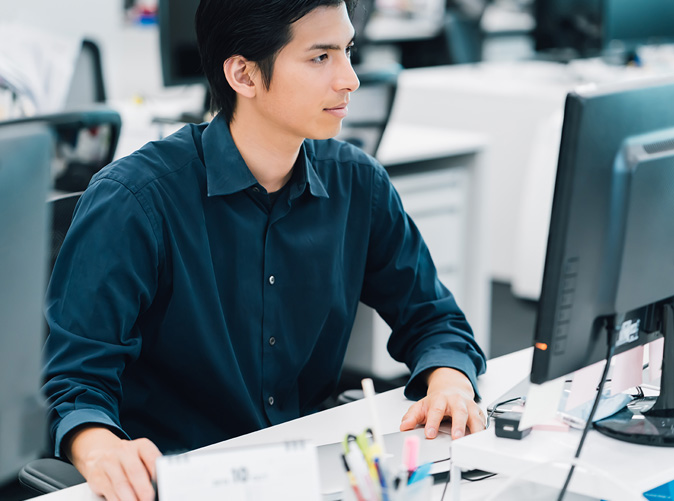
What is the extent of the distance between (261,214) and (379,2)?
219 inches

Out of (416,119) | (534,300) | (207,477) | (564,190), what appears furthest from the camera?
(416,119)

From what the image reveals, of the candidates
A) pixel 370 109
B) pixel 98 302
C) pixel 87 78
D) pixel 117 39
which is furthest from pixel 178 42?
pixel 117 39

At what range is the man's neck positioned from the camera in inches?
51.6

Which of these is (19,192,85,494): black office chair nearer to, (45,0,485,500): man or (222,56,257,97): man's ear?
(45,0,485,500): man

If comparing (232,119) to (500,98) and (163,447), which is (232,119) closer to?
(163,447)

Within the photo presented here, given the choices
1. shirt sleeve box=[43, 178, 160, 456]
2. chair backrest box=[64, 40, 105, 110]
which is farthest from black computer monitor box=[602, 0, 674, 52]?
shirt sleeve box=[43, 178, 160, 456]

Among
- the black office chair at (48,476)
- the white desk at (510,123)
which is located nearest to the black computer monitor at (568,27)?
Result: the white desk at (510,123)

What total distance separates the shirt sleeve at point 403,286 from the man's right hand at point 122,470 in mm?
506

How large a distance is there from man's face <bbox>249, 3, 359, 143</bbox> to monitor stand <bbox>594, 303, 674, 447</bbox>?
1.69ft

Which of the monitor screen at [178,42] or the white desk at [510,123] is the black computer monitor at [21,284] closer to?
the monitor screen at [178,42]

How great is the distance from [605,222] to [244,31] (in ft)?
2.03

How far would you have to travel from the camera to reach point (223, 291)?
126cm

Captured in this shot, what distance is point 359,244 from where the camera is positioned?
54.4 inches

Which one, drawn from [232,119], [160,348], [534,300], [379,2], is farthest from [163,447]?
[379,2]
